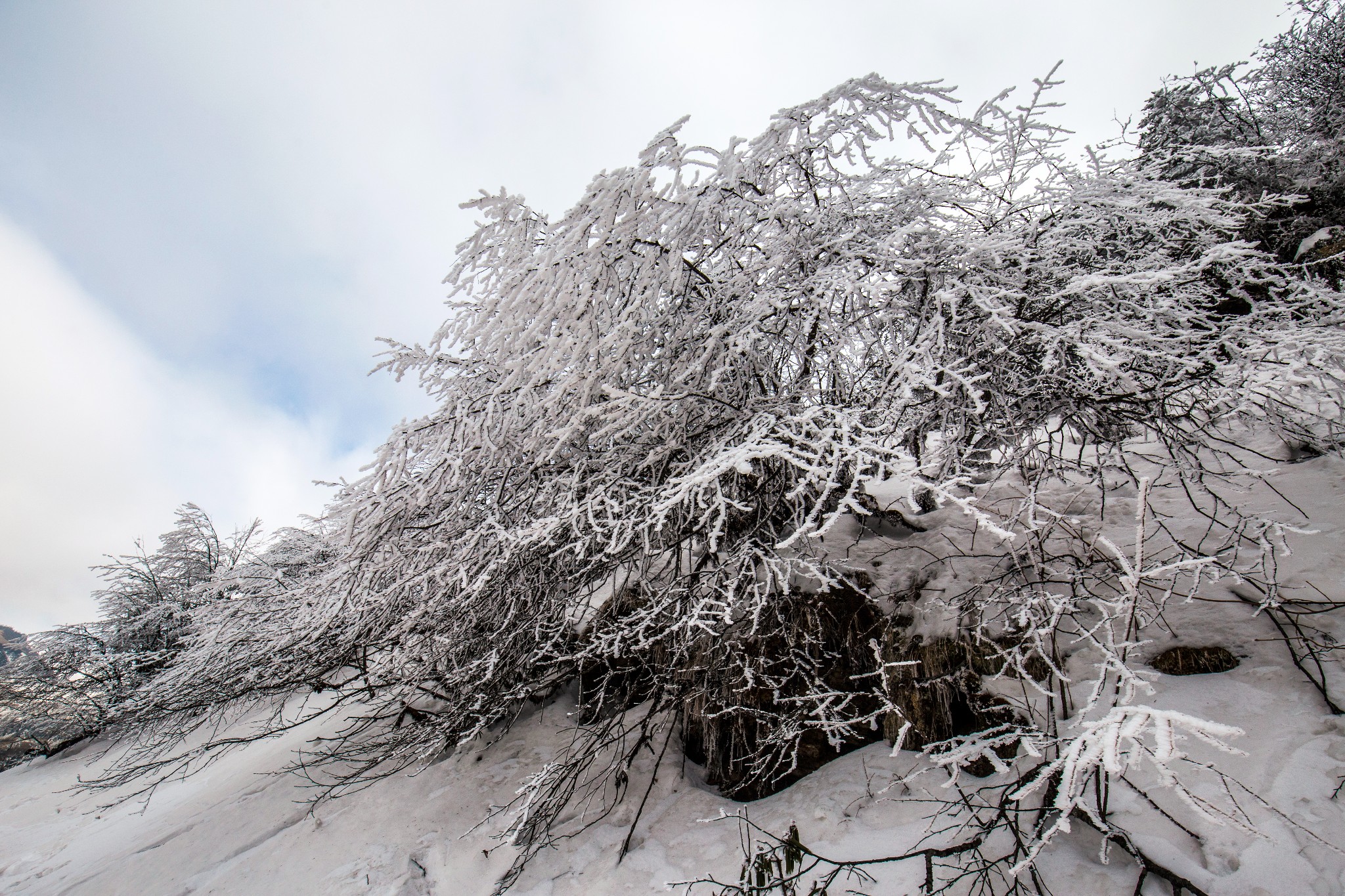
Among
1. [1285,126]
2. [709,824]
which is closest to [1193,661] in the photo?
[709,824]

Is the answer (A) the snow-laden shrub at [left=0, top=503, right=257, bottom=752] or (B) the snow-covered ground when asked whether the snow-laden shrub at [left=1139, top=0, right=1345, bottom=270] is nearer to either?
(B) the snow-covered ground

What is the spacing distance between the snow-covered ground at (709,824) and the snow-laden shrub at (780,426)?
244 millimetres

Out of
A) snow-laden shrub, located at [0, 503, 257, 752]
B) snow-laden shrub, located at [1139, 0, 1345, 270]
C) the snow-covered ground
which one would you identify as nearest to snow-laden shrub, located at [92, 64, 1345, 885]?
the snow-covered ground

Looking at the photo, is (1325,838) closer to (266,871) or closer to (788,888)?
(788,888)

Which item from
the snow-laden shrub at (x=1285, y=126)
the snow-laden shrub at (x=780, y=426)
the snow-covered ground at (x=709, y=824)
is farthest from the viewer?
the snow-laden shrub at (x=1285, y=126)

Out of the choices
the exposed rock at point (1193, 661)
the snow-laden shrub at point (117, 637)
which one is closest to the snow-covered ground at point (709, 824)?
the exposed rock at point (1193, 661)

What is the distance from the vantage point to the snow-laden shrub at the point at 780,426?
2680 millimetres

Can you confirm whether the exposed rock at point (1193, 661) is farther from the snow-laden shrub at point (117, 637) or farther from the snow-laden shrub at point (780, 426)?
the snow-laden shrub at point (117, 637)

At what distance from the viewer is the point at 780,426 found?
102 inches

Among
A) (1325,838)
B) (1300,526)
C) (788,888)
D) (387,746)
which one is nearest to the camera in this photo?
(1325,838)

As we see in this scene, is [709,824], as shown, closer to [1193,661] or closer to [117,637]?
[1193,661]

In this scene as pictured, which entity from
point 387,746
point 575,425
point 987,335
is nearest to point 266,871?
point 387,746

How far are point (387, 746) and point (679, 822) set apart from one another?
251 cm

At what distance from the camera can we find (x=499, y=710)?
3.57 metres
